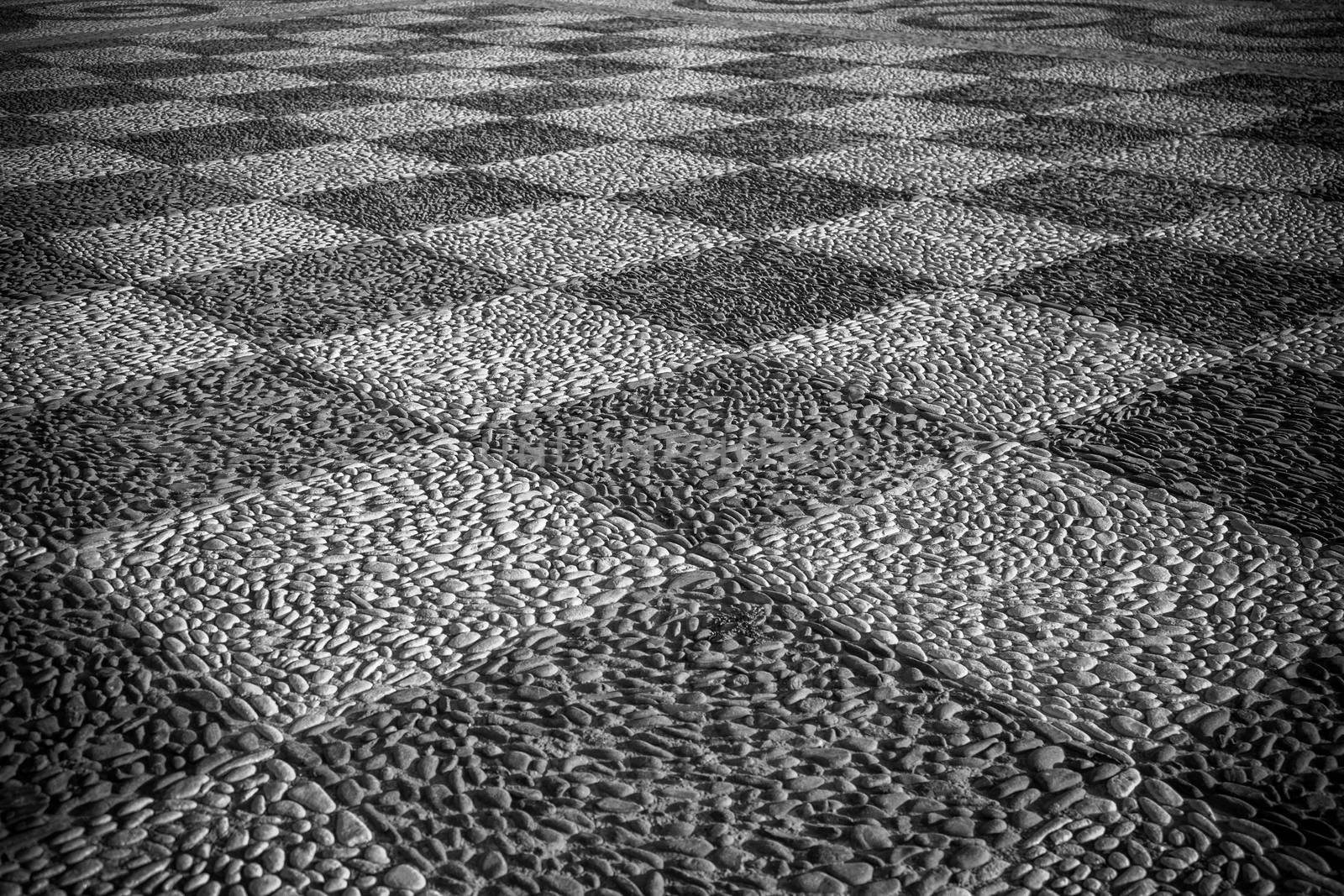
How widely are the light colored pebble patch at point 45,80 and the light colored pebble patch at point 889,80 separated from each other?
2.52m

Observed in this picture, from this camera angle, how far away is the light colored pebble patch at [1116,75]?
3811mm

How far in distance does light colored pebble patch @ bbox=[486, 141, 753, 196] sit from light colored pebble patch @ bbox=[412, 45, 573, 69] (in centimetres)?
143

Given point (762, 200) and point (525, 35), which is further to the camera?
point (525, 35)

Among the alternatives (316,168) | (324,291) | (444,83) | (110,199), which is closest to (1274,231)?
(324,291)

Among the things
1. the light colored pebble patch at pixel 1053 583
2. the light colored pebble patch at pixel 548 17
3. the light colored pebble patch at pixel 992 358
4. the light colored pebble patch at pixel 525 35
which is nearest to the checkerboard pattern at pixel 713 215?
the light colored pebble patch at pixel 992 358

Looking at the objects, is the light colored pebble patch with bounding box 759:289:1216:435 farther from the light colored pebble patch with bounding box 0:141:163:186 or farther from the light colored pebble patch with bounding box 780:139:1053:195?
the light colored pebble patch with bounding box 0:141:163:186

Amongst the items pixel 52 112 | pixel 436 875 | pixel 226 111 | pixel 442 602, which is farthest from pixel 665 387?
pixel 52 112

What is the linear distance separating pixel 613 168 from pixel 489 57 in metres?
1.80

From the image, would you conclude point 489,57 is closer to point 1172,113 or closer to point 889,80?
point 889,80

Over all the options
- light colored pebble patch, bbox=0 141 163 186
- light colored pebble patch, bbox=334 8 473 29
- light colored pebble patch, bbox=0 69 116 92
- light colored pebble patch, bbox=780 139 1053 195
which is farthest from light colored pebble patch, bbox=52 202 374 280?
light colored pebble patch, bbox=334 8 473 29

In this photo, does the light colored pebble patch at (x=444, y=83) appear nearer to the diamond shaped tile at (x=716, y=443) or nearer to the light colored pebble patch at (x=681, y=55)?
the light colored pebble patch at (x=681, y=55)

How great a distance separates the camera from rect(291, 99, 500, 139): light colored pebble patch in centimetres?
325

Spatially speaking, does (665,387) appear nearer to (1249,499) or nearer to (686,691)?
(686,691)

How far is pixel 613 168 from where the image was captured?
2861mm
